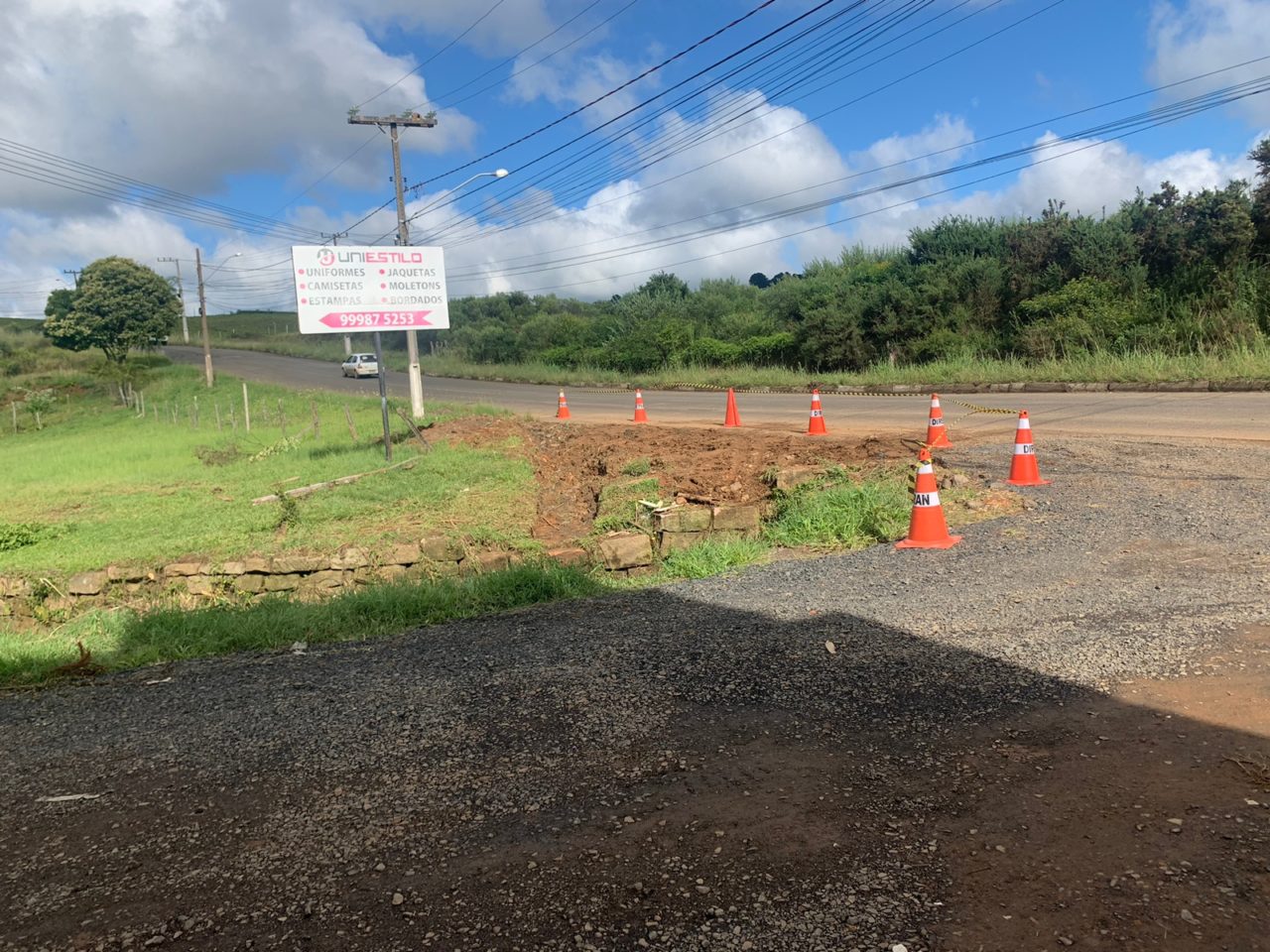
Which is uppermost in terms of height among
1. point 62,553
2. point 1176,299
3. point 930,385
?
point 1176,299

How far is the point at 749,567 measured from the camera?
7203mm

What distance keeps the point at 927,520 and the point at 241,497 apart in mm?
11115

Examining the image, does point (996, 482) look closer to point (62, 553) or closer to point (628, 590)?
point (628, 590)

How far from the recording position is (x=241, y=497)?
13.9 m

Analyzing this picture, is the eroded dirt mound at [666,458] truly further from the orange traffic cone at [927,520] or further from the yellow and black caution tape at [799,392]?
the yellow and black caution tape at [799,392]

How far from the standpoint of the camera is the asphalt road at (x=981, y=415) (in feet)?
40.5

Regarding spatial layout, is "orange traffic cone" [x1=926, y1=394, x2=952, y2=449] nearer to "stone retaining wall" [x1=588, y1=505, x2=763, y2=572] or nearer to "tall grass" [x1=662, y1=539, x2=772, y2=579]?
"stone retaining wall" [x1=588, y1=505, x2=763, y2=572]

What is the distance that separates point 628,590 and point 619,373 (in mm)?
34054

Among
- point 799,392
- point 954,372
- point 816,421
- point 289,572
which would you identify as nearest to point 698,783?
point 289,572

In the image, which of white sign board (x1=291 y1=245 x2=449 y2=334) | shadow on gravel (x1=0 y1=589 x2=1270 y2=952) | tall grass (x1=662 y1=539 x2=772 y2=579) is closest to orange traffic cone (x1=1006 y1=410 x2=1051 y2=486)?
tall grass (x1=662 y1=539 x2=772 y2=579)

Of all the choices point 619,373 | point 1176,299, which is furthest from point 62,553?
point 619,373

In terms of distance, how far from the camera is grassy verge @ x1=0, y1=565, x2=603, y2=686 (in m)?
6.14

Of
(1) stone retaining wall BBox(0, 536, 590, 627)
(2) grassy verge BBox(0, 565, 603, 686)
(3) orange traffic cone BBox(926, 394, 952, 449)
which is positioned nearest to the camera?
(2) grassy verge BBox(0, 565, 603, 686)

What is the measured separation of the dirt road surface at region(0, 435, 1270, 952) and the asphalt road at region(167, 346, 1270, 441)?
304 inches
